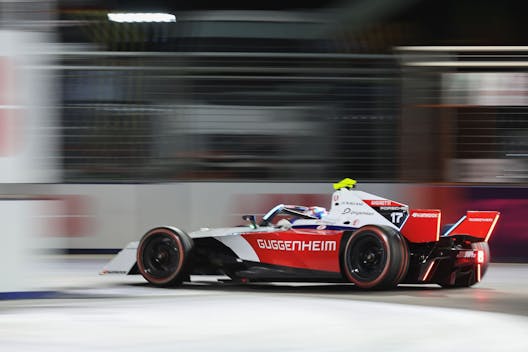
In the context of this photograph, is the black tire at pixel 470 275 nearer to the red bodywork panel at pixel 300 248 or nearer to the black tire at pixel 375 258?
the black tire at pixel 375 258

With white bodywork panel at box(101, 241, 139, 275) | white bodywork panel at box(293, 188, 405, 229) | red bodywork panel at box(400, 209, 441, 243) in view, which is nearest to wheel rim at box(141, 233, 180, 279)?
white bodywork panel at box(101, 241, 139, 275)

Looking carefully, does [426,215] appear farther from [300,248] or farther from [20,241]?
[20,241]

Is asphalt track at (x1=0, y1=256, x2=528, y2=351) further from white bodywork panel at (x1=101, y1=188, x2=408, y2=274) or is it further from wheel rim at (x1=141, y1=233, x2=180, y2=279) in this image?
white bodywork panel at (x1=101, y1=188, x2=408, y2=274)

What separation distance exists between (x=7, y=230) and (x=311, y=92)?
712 cm

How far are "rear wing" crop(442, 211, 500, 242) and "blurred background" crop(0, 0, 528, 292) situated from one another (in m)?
4.22

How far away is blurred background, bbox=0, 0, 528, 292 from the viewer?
50.8 feet

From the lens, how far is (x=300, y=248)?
1100 centimetres

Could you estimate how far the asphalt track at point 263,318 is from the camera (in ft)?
23.6

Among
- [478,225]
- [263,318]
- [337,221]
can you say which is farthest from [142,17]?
[263,318]

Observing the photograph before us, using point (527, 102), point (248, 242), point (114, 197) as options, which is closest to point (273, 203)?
point (114, 197)

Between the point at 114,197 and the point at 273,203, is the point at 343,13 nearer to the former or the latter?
the point at 273,203

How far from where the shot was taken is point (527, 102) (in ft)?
50.2

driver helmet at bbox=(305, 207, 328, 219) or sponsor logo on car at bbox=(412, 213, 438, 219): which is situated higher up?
sponsor logo on car at bbox=(412, 213, 438, 219)

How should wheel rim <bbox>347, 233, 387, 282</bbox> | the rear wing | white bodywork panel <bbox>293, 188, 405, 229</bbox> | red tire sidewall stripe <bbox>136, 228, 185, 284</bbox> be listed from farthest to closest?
1. red tire sidewall stripe <bbox>136, 228, 185, 284</bbox>
2. the rear wing
3. white bodywork panel <bbox>293, 188, 405, 229</bbox>
4. wheel rim <bbox>347, 233, 387, 282</bbox>
